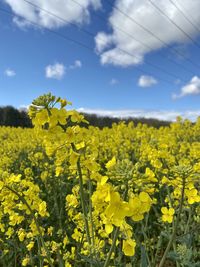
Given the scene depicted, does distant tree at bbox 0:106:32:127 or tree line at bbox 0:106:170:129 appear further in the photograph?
distant tree at bbox 0:106:32:127

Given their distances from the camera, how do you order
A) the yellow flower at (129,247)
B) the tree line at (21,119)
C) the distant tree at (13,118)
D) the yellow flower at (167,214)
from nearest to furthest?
the yellow flower at (129,247)
the yellow flower at (167,214)
the tree line at (21,119)
the distant tree at (13,118)

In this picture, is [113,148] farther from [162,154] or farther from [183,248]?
[183,248]

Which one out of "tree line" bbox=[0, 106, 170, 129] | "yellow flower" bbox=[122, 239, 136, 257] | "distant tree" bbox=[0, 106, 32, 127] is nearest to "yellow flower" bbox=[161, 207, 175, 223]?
"yellow flower" bbox=[122, 239, 136, 257]

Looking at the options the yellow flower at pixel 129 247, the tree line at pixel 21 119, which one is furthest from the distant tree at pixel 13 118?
the yellow flower at pixel 129 247

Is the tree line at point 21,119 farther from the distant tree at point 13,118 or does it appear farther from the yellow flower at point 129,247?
the yellow flower at point 129,247

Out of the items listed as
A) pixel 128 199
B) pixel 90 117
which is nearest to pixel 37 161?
pixel 128 199

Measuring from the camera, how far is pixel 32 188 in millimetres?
2381

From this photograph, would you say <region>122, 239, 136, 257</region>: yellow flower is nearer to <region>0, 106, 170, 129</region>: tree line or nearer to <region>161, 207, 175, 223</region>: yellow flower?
<region>161, 207, 175, 223</region>: yellow flower

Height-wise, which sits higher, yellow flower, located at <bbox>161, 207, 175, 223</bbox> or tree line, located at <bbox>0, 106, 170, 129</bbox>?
tree line, located at <bbox>0, 106, 170, 129</bbox>

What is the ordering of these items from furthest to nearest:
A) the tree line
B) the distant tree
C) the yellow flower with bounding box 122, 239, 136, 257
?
1. the distant tree
2. the tree line
3. the yellow flower with bounding box 122, 239, 136, 257

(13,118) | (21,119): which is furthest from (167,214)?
(21,119)

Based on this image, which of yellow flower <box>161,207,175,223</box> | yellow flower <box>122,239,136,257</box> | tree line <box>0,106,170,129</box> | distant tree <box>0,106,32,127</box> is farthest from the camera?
distant tree <box>0,106,32,127</box>

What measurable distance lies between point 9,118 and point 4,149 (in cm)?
1881

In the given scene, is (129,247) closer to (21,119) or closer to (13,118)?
(13,118)
